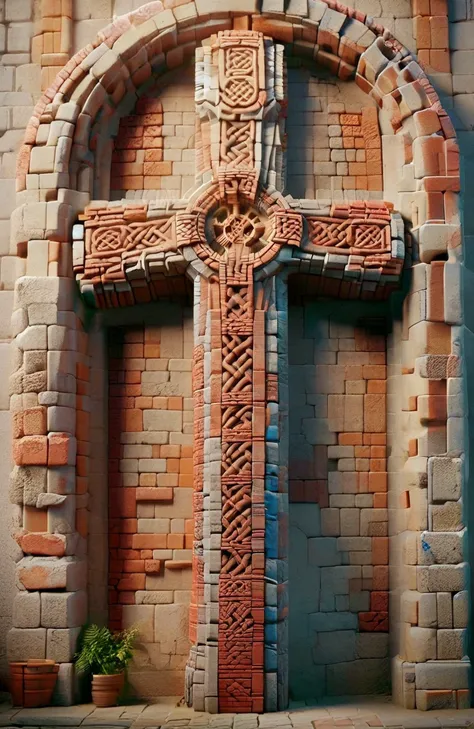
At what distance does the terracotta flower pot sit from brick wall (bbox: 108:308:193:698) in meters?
0.77

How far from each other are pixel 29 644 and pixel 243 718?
80.0 inches

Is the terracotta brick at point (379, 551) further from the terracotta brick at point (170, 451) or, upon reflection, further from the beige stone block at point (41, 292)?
the beige stone block at point (41, 292)

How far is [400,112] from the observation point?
945 cm

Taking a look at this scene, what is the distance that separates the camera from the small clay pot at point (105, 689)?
8820mm

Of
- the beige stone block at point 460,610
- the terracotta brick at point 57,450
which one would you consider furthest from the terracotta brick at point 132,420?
the beige stone block at point 460,610

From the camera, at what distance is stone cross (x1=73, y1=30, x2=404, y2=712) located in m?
8.64

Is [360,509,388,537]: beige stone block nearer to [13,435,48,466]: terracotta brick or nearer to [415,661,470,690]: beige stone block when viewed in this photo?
[415,661,470,690]: beige stone block

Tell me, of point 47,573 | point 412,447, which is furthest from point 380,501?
point 47,573

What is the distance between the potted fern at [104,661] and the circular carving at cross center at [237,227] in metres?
3.68

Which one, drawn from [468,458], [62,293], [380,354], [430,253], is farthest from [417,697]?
A: [62,293]

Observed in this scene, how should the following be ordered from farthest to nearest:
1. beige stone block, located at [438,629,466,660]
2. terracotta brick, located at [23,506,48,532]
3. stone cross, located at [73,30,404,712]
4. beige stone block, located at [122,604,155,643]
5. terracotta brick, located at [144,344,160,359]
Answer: terracotta brick, located at [144,344,160,359] → beige stone block, located at [122,604,155,643] → terracotta brick, located at [23,506,48,532] → beige stone block, located at [438,629,466,660] → stone cross, located at [73,30,404,712]

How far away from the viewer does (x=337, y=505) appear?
934 cm

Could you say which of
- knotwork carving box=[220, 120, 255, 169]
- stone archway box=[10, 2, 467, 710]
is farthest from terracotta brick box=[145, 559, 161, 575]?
knotwork carving box=[220, 120, 255, 169]

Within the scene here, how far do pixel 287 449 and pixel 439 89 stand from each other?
380 cm
